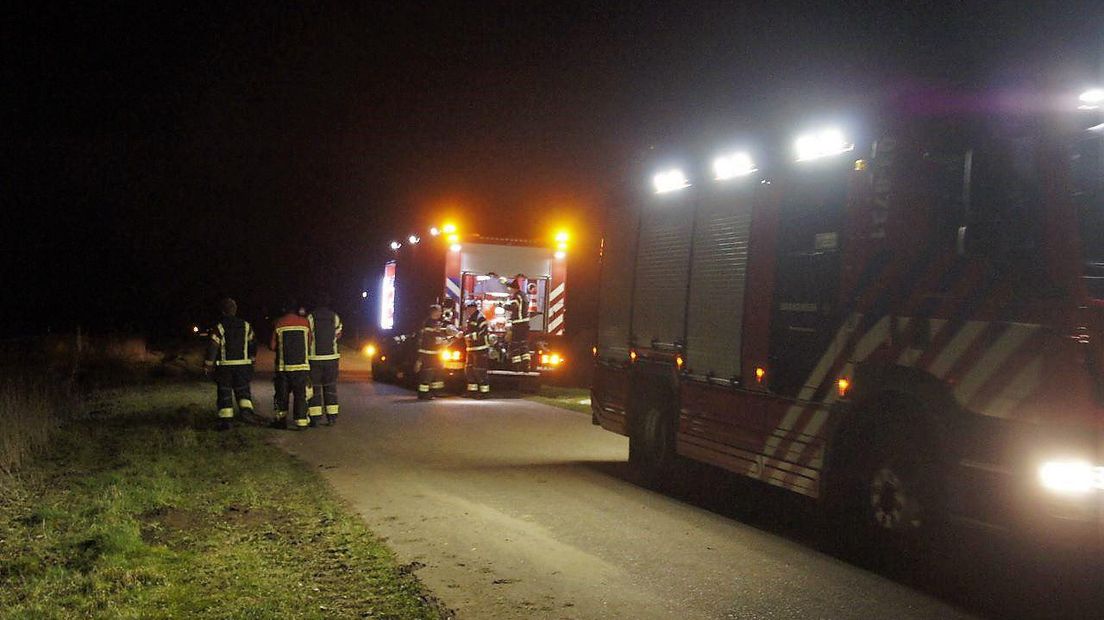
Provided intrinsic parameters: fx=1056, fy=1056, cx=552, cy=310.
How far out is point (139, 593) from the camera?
5645 millimetres

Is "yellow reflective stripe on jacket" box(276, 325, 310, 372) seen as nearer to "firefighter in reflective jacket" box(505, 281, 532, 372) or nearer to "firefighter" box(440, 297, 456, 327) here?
"firefighter" box(440, 297, 456, 327)

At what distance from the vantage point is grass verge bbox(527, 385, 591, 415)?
17.8 m

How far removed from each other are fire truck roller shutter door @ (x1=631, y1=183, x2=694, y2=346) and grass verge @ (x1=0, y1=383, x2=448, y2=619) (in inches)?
139

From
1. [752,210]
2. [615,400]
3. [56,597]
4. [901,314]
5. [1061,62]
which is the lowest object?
[56,597]

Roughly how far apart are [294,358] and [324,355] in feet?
1.58

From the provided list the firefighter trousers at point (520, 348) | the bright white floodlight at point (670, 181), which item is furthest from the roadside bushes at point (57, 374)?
the firefighter trousers at point (520, 348)

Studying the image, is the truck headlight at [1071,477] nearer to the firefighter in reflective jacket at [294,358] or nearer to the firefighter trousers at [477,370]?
the firefighter in reflective jacket at [294,358]

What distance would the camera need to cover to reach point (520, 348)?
1958cm

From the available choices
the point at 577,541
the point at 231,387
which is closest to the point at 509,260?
the point at 231,387

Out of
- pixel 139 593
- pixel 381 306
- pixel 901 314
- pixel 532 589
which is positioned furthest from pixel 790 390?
pixel 381 306

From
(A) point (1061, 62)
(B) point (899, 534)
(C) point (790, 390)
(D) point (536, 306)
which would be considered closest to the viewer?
(A) point (1061, 62)

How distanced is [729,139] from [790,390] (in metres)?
2.50

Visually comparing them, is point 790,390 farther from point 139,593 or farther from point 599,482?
point 139,593

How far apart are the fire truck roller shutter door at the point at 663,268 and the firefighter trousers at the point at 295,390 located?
480 cm
